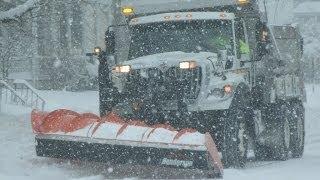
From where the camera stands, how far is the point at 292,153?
12445 millimetres

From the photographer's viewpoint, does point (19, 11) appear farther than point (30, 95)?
No

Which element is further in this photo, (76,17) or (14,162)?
(76,17)

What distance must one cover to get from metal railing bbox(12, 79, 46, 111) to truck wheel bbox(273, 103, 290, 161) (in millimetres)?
8875

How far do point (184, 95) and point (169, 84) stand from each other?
27 cm

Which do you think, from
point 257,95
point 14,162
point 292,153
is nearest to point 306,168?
point 257,95

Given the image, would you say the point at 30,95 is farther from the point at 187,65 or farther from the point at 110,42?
the point at 187,65

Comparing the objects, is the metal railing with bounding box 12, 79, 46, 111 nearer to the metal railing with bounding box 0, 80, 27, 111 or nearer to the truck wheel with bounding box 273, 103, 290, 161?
the metal railing with bounding box 0, 80, 27, 111

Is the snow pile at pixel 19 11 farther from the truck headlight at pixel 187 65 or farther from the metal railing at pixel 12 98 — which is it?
the truck headlight at pixel 187 65

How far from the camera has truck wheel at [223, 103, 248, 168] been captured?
8.93 m

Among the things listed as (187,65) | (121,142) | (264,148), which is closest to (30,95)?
(264,148)

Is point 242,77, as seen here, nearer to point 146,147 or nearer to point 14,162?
point 146,147

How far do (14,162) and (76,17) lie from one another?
1897cm

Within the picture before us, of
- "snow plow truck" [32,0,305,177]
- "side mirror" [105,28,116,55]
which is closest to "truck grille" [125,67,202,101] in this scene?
"snow plow truck" [32,0,305,177]

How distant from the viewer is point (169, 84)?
8.81 meters
